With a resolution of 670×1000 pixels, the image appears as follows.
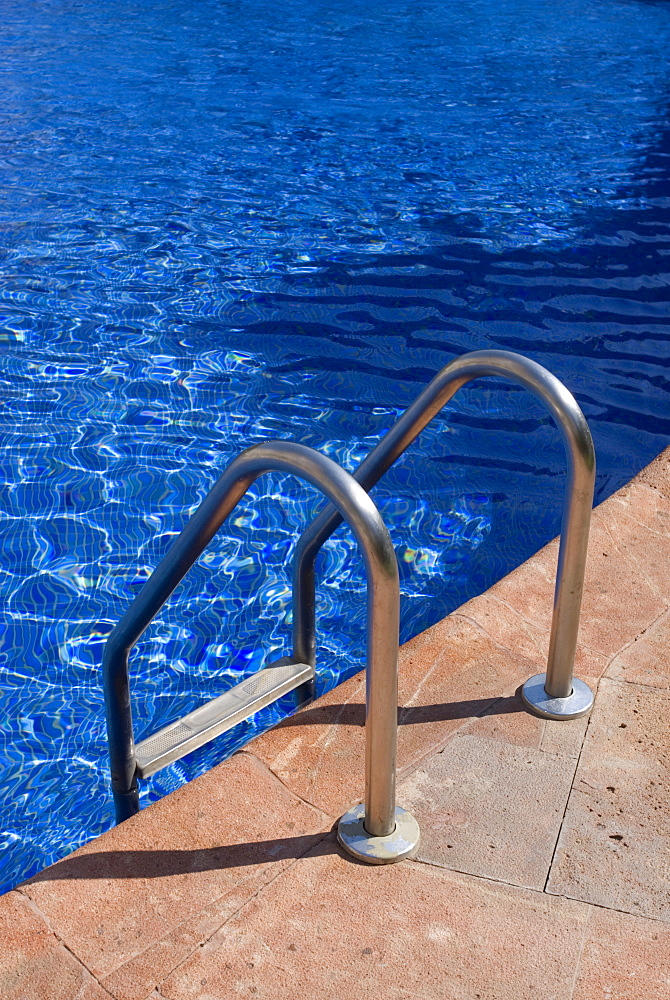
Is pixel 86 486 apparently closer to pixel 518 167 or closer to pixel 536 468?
pixel 536 468

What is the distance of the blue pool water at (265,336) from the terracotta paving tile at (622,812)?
1619 millimetres

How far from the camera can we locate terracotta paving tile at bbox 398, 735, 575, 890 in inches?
82.2

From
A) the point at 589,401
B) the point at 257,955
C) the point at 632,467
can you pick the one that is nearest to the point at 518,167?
the point at 589,401

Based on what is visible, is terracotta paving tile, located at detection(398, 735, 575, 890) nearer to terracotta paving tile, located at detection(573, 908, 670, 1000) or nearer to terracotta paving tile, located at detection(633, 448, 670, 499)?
terracotta paving tile, located at detection(573, 908, 670, 1000)

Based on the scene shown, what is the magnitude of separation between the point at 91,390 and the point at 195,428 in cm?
78

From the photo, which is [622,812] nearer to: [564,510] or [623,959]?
[623,959]

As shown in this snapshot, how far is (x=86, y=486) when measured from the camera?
189 inches

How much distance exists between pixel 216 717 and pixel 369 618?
875 mm

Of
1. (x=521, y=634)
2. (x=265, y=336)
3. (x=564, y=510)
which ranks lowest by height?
(x=265, y=336)

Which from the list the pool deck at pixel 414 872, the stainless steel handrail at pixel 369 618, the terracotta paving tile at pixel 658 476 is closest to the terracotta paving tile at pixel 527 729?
the pool deck at pixel 414 872

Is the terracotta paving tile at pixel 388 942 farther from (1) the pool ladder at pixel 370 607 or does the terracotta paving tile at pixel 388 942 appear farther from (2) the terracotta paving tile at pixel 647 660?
(2) the terracotta paving tile at pixel 647 660

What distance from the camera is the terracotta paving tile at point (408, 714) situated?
2.37 m

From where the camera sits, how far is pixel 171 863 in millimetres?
2117

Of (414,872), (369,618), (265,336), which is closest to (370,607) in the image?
(369,618)
